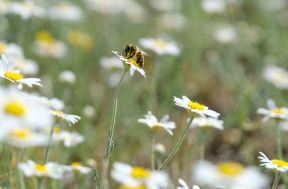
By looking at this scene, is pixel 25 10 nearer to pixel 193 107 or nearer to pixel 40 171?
pixel 193 107

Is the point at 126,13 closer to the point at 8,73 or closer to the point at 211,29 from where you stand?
the point at 211,29

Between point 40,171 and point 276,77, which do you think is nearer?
point 40,171

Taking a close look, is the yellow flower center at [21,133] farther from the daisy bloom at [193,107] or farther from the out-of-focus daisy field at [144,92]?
the daisy bloom at [193,107]

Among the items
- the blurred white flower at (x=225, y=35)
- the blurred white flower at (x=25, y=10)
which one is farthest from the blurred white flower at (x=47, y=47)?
the blurred white flower at (x=225, y=35)

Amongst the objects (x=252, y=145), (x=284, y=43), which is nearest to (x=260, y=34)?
(x=284, y=43)

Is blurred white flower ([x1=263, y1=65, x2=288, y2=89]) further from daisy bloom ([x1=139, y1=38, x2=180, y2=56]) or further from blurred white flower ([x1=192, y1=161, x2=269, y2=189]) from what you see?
blurred white flower ([x1=192, y1=161, x2=269, y2=189])

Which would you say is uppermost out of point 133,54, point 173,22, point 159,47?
point 173,22

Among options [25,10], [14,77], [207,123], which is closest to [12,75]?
[14,77]

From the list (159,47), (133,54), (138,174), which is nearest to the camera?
(138,174)
